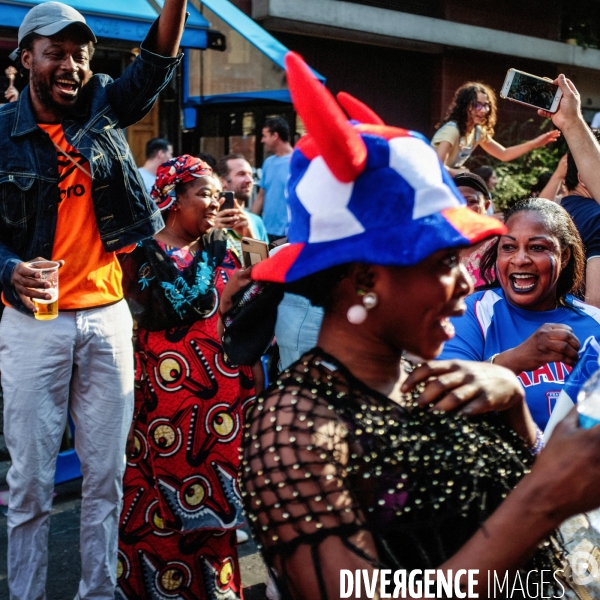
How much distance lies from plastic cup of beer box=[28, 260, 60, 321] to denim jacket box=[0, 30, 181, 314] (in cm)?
14

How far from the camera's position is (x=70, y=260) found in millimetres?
3068

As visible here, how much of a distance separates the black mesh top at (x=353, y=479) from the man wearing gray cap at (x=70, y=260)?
177 cm

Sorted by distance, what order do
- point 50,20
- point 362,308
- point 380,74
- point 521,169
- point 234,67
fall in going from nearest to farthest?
point 362,308, point 50,20, point 234,67, point 521,169, point 380,74

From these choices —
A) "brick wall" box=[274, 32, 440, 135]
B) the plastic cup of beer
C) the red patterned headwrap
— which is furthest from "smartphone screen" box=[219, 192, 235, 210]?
"brick wall" box=[274, 32, 440, 135]

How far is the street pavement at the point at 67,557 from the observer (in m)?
3.68

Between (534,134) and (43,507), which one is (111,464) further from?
(534,134)

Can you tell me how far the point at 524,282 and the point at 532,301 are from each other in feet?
0.24

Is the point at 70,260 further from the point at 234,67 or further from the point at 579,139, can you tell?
the point at 234,67

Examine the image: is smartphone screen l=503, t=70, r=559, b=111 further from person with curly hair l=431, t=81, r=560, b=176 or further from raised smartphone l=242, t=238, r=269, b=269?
person with curly hair l=431, t=81, r=560, b=176

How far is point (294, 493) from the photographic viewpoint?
1.30 meters

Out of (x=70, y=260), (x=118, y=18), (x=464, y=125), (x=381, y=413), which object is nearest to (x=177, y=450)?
(x=70, y=260)

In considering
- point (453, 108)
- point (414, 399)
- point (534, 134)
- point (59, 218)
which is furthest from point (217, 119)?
point (414, 399)

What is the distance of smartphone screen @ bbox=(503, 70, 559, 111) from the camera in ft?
11.4

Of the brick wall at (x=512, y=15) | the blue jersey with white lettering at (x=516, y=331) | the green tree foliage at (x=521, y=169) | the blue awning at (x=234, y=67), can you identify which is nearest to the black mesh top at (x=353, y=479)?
the blue jersey with white lettering at (x=516, y=331)
